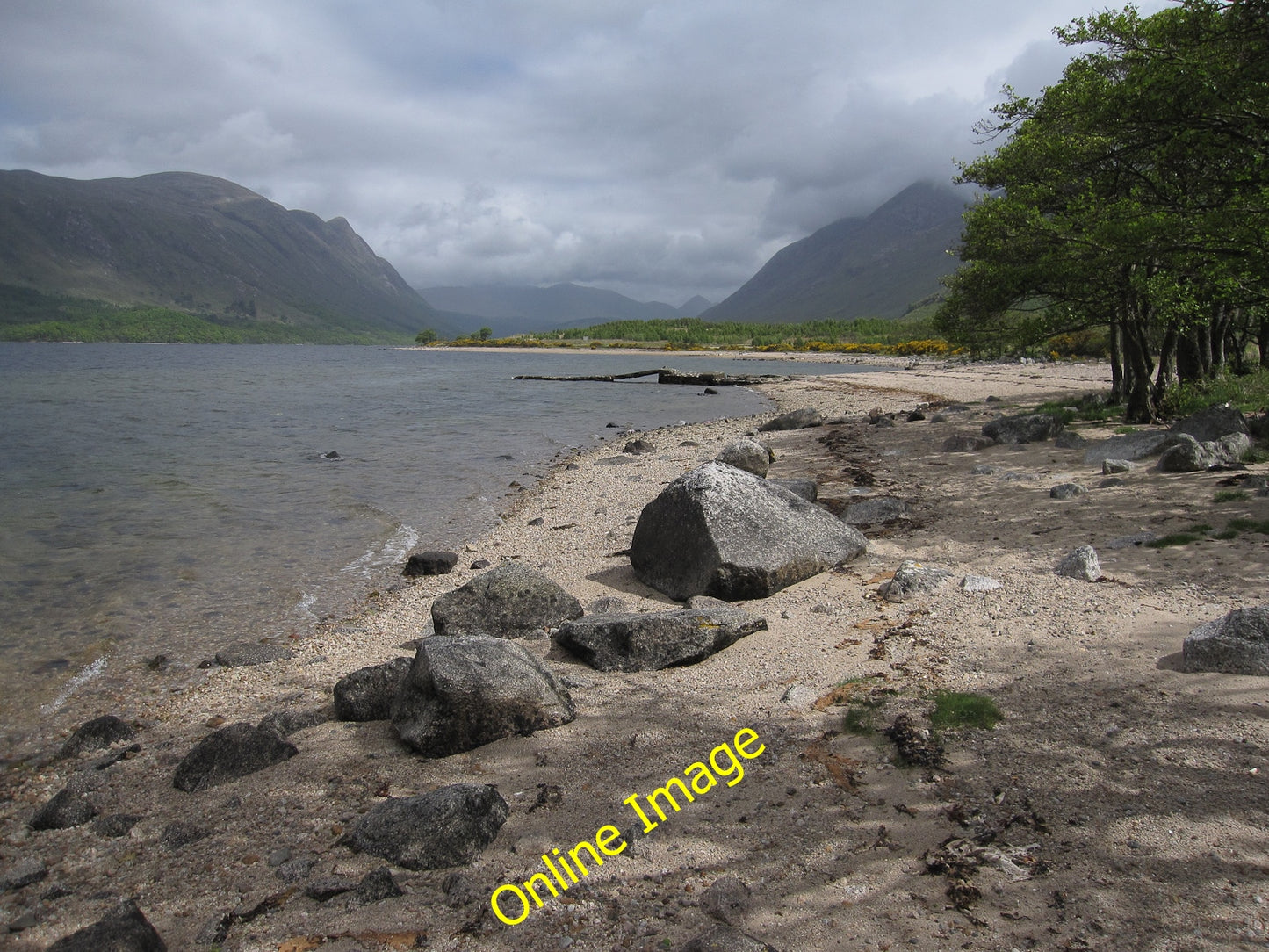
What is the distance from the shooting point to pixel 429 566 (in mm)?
10320

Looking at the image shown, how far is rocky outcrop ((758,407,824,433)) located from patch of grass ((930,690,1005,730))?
18611 millimetres

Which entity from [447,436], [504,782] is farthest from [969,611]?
[447,436]

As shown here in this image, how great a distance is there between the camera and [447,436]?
26.0 metres

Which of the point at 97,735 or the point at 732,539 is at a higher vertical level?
the point at 732,539

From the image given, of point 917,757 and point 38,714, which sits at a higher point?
point 917,757

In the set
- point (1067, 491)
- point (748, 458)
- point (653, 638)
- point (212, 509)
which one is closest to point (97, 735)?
point (653, 638)

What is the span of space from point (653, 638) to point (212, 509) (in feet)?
39.6

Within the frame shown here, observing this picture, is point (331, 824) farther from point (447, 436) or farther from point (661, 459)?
point (447, 436)

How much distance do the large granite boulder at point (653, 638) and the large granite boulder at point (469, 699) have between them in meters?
0.98

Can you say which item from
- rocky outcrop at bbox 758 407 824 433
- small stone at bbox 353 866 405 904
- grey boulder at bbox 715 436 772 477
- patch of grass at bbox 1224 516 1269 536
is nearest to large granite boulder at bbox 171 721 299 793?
small stone at bbox 353 866 405 904

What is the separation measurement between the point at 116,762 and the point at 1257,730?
7.59 m

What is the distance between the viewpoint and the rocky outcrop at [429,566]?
10.3m

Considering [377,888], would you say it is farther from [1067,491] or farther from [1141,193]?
[1141,193]

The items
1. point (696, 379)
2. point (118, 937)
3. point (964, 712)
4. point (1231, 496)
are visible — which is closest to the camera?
point (118, 937)
